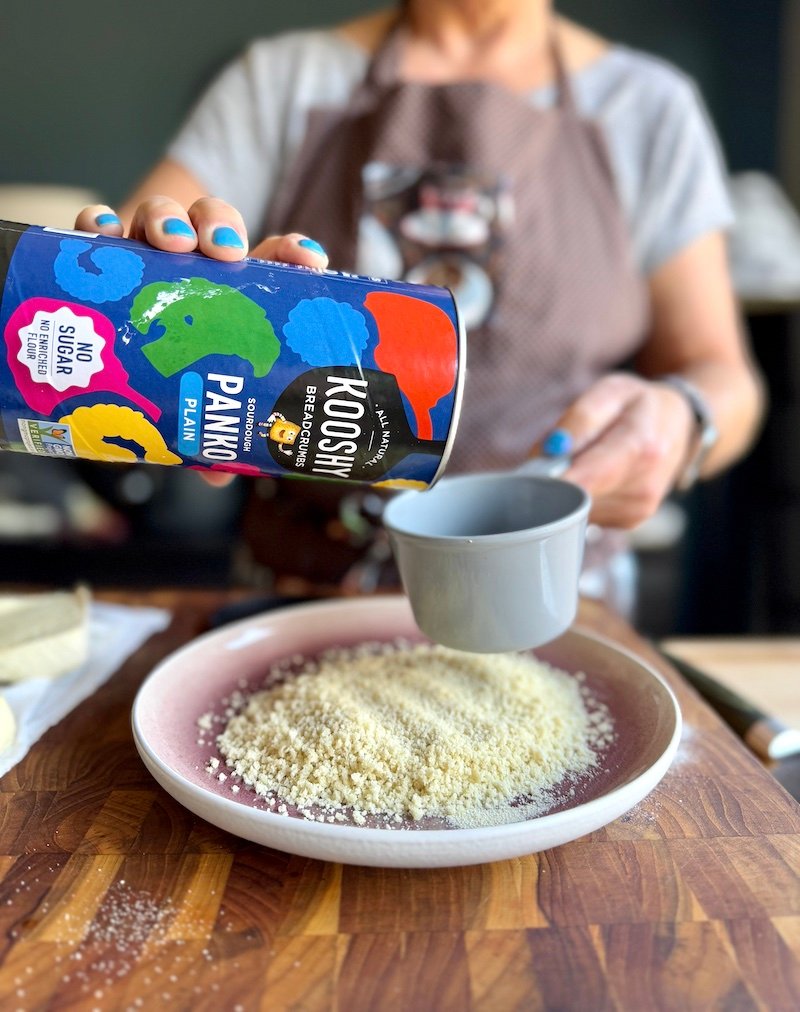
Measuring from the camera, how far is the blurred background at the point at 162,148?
88.4 inches

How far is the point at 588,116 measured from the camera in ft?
3.91

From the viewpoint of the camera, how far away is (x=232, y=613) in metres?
0.89

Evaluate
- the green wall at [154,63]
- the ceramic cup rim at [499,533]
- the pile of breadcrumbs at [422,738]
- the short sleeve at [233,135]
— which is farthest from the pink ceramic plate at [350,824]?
the green wall at [154,63]

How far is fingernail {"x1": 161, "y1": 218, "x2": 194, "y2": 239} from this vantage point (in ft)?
1.77

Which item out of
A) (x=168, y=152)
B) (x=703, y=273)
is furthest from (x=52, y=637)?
(x=703, y=273)

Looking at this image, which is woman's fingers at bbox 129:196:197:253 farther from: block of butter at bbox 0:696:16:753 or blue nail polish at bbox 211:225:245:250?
block of butter at bbox 0:696:16:753

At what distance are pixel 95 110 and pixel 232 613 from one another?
6.85 ft

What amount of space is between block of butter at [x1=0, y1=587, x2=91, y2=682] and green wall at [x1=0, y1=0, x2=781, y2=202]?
2000mm

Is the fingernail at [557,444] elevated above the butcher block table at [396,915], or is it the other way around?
the fingernail at [557,444]

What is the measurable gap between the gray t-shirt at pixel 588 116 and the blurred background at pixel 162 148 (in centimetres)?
107

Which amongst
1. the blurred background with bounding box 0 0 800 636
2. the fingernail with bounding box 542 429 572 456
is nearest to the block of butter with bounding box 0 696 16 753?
the fingernail with bounding box 542 429 572 456

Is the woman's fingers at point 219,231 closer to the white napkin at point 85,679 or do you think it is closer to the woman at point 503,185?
the white napkin at point 85,679

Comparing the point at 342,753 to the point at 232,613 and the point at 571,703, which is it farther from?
the point at 232,613

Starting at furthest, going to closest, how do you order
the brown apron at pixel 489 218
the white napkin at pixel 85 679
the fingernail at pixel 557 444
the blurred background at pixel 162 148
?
the blurred background at pixel 162 148, the brown apron at pixel 489 218, the fingernail at pixel 557 444, the white napkin at pixel 85 679
